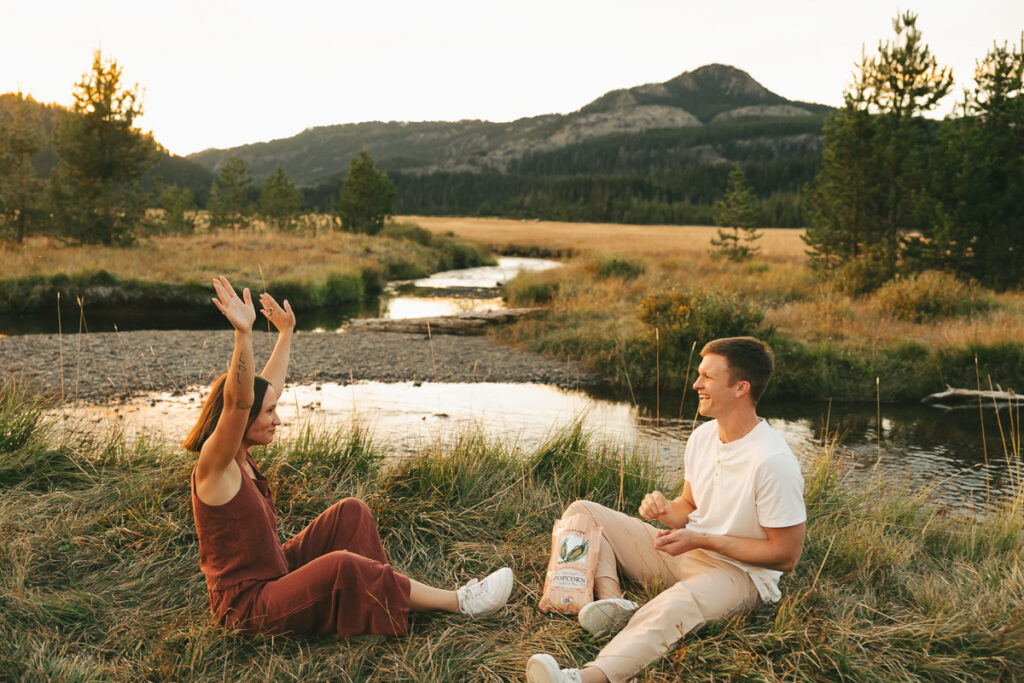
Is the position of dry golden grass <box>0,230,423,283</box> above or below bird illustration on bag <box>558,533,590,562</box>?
above

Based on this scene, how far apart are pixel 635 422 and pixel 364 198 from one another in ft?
112

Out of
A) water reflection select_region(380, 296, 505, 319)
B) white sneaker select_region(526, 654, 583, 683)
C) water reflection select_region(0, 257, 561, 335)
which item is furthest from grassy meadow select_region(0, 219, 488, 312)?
white sneaker select_region(526, 654, 583, 683)

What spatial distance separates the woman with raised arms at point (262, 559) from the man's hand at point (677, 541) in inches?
33.0

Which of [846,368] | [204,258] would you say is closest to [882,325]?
[846,368]

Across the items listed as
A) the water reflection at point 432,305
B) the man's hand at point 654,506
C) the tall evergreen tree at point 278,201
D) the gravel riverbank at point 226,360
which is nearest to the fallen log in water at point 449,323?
the gravel riverbank at point 226,360

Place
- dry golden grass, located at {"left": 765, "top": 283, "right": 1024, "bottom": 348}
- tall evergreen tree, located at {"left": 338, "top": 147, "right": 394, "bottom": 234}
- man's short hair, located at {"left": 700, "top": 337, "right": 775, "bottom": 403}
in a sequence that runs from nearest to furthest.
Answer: man's short hair, located at {"left": 700, "top": 337, "right": 775, "bottom": 403}, dry golden grass, located at {"left": 765, "top": 283, "right": 1024, "bottom": 348}, tall evergreen tree, located at {"left": 338, "top": 147, "right": 394, "bottom": 234}

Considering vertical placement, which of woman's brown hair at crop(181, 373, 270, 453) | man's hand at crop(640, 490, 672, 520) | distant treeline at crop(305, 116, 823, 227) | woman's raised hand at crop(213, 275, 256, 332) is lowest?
man's hand at crop(640, 490, 672, 520)

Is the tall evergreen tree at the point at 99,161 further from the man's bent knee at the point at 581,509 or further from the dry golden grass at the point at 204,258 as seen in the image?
the man's bent knee at the point at 581,509

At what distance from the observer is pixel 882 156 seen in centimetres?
1823

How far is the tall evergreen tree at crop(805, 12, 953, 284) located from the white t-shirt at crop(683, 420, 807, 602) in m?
16.5

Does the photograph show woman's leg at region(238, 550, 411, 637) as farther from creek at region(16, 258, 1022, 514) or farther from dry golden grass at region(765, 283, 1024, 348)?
dry golden grass at region(765, 283, 1024, 348)

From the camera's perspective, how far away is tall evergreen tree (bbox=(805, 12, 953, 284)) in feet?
58.8

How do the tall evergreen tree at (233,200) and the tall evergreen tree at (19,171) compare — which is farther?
the tall evergreen tree at (233,200)

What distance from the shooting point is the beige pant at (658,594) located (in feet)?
9.46
